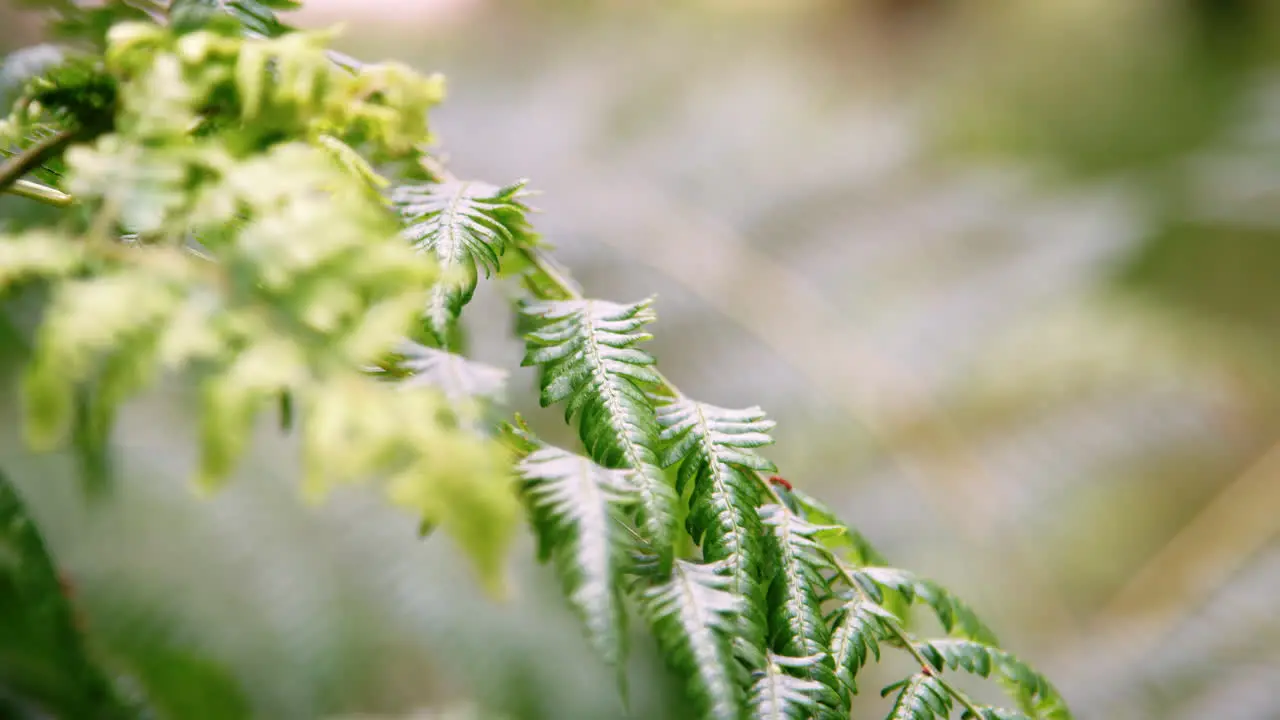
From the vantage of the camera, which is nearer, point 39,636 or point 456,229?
point 456,229

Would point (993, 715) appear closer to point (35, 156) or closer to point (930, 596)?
point (930, 596)

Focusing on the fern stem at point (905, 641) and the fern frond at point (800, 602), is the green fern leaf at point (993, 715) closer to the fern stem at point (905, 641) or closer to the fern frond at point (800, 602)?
the fern stem at point (905, 641)

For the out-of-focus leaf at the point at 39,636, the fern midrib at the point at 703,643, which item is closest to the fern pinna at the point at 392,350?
the fern midrib at the point at 703,643

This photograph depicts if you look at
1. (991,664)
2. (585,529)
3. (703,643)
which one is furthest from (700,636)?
(991,664)

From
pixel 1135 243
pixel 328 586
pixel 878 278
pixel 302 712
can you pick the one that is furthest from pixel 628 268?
pixel 1135 243

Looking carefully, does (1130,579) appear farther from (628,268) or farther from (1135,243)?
(628,268)

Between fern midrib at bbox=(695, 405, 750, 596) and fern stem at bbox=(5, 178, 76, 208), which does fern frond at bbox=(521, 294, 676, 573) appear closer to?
fern midrib at bbox=(695, 405, 750, 596)
